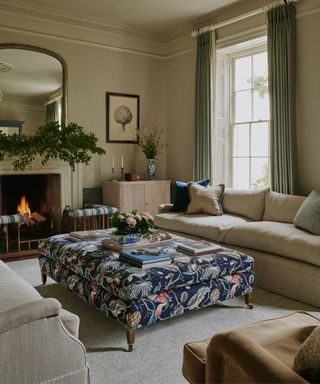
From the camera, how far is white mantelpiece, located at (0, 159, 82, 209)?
5.07m

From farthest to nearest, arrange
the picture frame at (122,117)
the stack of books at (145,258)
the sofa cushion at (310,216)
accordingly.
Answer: the picture frame at (122,117)
the sofa cushion at (310,216)
the stack of books at (145,258)

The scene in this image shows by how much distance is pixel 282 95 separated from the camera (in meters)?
4.46

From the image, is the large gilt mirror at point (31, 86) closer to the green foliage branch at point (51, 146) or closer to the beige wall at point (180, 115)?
the green foliage branch at point (51, 146)

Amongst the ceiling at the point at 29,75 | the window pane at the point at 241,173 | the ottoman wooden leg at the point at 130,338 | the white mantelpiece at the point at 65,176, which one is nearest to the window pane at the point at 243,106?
the window pane at the point at 241,173

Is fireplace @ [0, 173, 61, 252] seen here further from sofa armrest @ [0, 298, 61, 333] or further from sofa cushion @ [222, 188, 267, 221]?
sofa armrest @ [0, 298, 61, 333]

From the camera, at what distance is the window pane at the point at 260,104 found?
508 centimetres

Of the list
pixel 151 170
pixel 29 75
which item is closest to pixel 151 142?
pixel 151 170

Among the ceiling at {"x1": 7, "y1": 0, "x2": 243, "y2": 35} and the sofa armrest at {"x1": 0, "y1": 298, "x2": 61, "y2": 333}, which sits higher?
the ceiling at {"x1": 7, "y1": 0, "x2": 243, "y2": 35}

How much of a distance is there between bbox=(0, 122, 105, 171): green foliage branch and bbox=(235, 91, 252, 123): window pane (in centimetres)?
192

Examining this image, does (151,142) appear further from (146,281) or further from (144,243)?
(146,281)

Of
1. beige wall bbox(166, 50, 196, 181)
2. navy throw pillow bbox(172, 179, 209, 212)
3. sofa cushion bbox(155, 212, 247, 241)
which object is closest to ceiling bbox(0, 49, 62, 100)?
beige wall bbox(166, 50, 196, 181)

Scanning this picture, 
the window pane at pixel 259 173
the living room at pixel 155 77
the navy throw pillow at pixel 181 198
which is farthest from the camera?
the window pane at pixel 259 173

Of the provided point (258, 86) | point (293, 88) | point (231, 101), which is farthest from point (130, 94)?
point (293, 88)

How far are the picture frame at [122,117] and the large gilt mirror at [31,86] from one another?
70 centimetres
